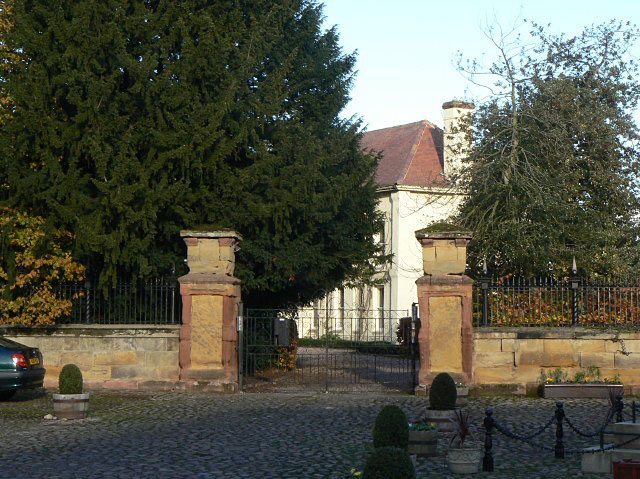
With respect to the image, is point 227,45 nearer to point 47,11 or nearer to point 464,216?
point 47,11

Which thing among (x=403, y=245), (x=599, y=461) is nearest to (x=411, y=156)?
(x=403, y=245)

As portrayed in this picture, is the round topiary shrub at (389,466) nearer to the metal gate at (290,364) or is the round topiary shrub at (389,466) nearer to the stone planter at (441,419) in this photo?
the stone planter at (441,419)

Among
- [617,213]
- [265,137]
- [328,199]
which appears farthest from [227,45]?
[617,213]

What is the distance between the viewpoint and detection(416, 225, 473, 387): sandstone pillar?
17188 mm

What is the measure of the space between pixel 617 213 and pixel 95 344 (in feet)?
50.7

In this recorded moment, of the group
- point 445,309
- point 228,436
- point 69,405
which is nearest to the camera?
point 228,436

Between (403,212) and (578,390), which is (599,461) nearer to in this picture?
(578,390)

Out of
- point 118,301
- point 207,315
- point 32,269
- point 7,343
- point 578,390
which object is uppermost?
point 32,269

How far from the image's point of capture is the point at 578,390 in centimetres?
1675

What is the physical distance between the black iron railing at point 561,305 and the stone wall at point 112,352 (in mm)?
6225

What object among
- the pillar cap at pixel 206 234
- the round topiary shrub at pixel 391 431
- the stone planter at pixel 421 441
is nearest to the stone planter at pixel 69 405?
the pillar cap at pixel 206 234

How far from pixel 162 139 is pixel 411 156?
99.4ft

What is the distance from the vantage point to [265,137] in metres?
20.6

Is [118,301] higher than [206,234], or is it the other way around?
[206,234]
